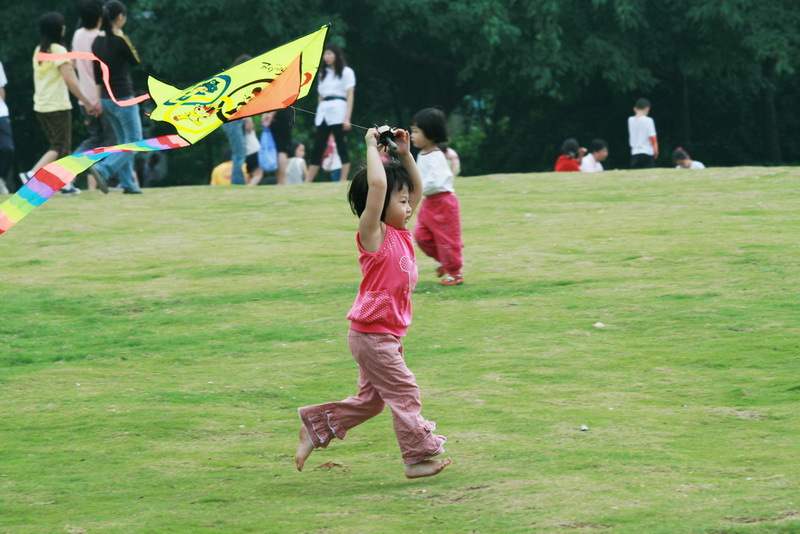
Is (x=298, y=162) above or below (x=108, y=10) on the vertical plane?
below

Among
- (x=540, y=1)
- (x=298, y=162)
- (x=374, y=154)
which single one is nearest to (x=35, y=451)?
(x=374, y=154)

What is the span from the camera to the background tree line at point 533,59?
22438 mm

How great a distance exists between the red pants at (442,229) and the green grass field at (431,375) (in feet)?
0.95

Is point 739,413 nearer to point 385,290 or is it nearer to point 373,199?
point 385,290

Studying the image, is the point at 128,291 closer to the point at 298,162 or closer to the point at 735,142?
the point at 298,162

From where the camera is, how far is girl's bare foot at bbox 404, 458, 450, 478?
5168mm

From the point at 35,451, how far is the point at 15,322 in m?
3.04

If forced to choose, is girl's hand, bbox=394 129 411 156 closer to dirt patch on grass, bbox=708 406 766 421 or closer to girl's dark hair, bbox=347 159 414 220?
girl's dark hair, bbox=347 159 414 220

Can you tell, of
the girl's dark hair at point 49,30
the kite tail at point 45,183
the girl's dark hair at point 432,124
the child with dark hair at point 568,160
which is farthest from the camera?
the child with dark hair at point 568,160

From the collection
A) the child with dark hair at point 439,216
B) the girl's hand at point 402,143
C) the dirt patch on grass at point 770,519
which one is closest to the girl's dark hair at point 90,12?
the child with dark hair at point 439,216

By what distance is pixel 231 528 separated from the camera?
183 inches

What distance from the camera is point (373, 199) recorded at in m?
5.13

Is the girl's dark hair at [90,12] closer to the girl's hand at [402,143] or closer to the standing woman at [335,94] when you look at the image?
the standing woman at [335,94]

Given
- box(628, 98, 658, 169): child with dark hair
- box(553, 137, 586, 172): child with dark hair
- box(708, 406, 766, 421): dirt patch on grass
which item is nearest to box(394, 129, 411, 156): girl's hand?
box(708, 406, 766, 421): dirt patch on grass
